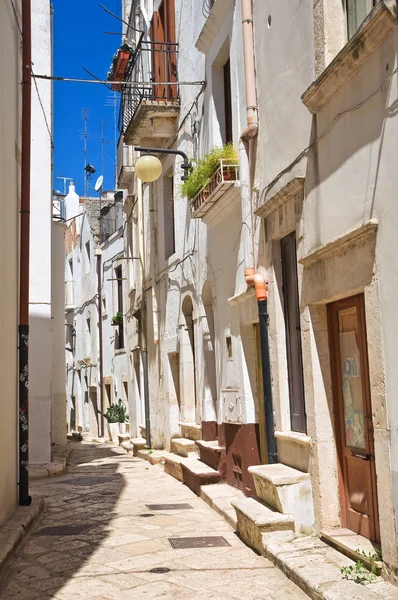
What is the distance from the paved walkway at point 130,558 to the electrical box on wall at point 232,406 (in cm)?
115

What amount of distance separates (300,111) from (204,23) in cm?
482

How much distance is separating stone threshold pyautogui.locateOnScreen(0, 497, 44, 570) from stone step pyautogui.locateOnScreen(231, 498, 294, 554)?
211 centimetres

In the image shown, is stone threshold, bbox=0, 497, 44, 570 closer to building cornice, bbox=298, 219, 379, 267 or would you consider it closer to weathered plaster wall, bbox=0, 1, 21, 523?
weathered plaster wall, bbox=0, 1, 21, 523

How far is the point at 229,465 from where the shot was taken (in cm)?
972

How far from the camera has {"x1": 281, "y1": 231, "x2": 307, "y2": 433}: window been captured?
284 inches

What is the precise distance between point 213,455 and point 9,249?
416 cm

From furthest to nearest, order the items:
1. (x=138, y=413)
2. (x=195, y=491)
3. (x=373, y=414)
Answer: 1. (x=138, y=413)
2. (x=195, y=491)
3. (x=373, y=414)

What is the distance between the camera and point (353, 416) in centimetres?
603

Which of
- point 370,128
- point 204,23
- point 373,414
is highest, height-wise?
point 204,23

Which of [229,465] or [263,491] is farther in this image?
[229,465]

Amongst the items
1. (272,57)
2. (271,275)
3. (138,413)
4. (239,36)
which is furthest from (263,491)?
(138,413)

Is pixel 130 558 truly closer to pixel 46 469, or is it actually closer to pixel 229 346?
pixel 229 346

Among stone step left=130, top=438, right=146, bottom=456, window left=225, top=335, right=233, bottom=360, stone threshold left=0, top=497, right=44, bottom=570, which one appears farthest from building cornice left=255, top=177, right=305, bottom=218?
stone step left=130, top=438, right=146, bottom=456

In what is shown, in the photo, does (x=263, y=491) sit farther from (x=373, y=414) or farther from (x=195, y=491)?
(x=195, y=491)
